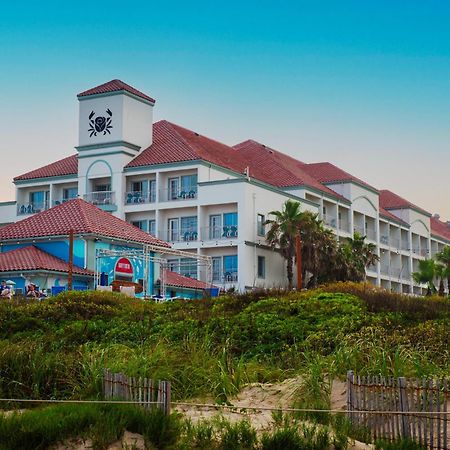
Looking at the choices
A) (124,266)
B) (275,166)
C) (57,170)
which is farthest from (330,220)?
(124,266)

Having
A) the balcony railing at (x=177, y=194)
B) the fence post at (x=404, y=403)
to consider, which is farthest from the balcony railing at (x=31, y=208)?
the fence post at (x=404, y=403)

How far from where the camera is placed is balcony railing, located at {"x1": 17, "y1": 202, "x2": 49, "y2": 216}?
223ft

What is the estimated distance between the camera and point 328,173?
77.8 meters

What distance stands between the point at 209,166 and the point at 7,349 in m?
44.6

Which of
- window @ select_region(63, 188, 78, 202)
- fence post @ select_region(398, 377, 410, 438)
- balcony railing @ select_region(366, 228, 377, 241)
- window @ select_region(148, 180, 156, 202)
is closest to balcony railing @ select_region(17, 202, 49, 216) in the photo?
window @ select_region(63, 188, 78, 202)

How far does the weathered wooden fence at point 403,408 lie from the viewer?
37.9ft

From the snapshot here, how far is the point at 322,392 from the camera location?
14.1m

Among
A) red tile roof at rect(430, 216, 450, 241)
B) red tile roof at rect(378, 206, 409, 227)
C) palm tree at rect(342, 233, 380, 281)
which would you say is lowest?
palm tree at rect(342, 233, 380, 281)

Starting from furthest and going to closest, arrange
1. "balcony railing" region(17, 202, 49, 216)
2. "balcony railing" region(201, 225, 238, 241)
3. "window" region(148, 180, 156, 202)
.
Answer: "balcony railing" region(17, 202, 49, 216)
"window" region(148, 180, 156, 202)
"balcony railing" region(201, 225, 238, 241)

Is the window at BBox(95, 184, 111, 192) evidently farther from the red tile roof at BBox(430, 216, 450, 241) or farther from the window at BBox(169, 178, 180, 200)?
the red tile roof at BBox(430, 216, 450, 241)

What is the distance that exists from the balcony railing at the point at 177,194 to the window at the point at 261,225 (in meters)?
4.69

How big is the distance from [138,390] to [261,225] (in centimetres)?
4642

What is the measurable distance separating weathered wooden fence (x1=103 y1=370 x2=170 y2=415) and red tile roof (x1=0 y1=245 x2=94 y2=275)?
24.5 meters

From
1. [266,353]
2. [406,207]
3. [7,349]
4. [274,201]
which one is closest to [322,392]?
[266,353]
